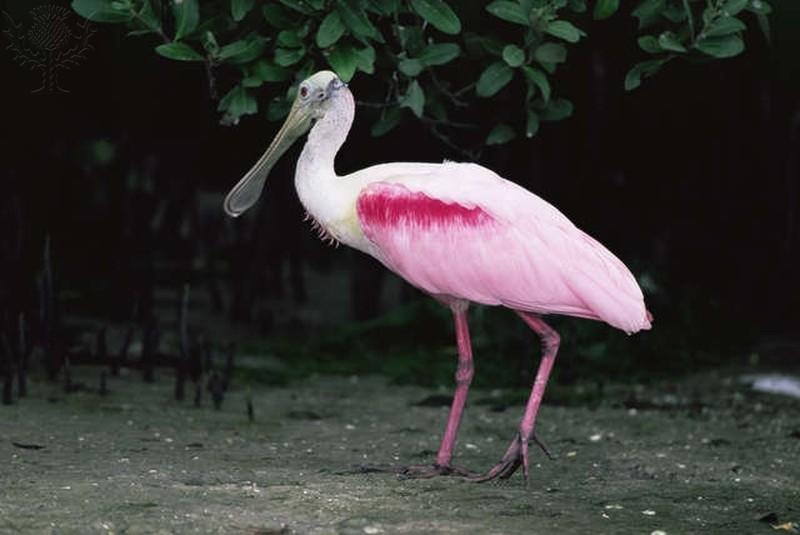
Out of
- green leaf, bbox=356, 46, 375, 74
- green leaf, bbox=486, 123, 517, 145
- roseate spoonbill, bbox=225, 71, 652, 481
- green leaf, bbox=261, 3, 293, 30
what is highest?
green leaf, bbox=261, 3, 293, 30

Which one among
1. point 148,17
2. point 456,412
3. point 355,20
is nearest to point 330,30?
point 355,20

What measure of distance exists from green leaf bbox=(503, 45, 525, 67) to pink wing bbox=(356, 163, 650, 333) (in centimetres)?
57

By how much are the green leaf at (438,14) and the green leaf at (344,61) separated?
0.30 metres

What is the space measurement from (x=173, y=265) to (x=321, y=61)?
5.08 metres

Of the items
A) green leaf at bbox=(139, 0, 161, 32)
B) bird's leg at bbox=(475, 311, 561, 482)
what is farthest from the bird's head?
bird's leg at bbox=(475, 311, 561, 482)

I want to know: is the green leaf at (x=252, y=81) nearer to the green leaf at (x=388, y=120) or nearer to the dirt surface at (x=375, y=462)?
the green leaf at (x=388, y=120)

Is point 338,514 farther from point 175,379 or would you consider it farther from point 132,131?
point 132,131

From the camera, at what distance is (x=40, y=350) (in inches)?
365

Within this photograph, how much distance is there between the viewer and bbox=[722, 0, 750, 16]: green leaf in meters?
6.58

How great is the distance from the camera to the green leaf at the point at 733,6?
259 inches

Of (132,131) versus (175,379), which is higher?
(132,131)

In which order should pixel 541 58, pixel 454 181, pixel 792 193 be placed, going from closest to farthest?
pixel 454 181 < pixel 541 58 < pixel 792 193

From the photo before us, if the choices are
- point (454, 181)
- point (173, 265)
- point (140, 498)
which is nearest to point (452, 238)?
point (454, 181)

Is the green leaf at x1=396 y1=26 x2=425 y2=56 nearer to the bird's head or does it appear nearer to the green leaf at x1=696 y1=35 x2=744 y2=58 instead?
the bird's head
